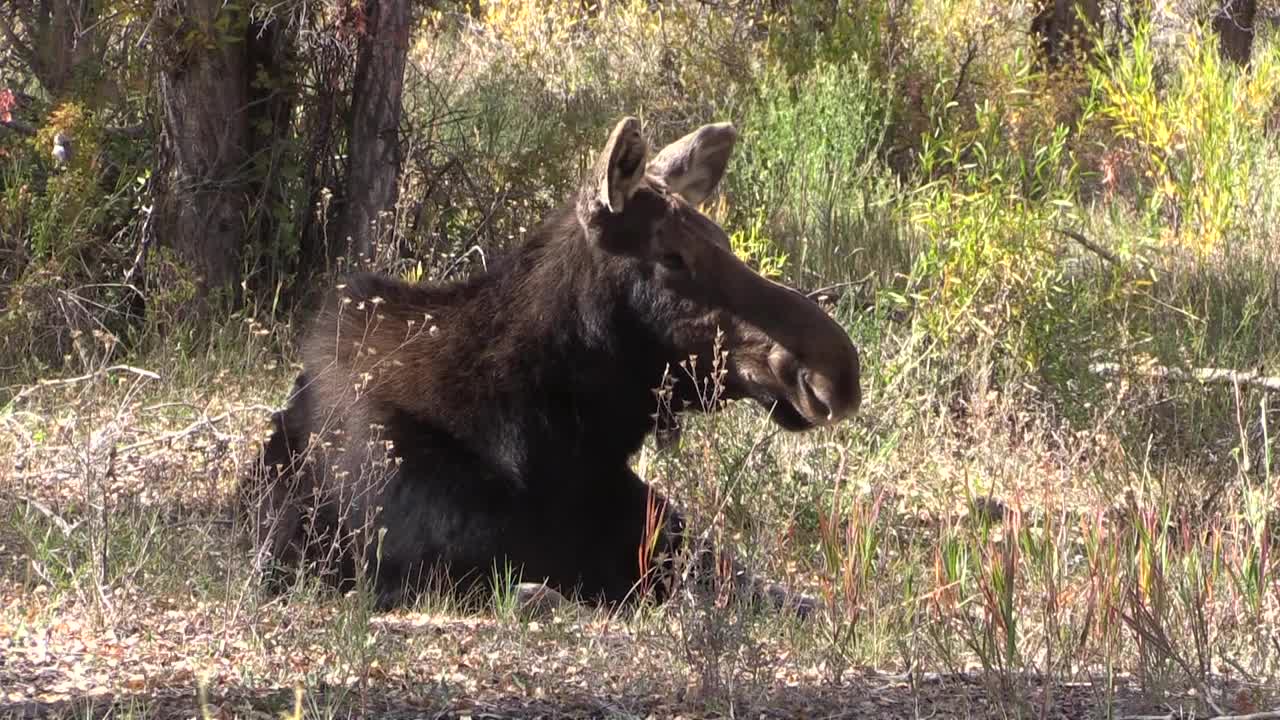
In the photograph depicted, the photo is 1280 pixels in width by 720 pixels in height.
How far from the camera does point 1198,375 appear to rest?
863 centimetres

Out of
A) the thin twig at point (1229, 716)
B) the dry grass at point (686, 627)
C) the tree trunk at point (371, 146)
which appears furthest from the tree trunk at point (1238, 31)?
the thin twig at point (1229, 716)

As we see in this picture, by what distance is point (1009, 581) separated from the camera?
14.3 feet

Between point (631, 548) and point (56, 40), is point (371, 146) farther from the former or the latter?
point (631, 548)

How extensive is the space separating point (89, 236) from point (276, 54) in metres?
1.44

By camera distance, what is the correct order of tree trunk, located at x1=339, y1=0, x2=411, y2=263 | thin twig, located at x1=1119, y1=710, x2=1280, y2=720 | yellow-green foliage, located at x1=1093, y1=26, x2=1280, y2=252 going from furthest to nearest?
1. yellow-green foliage, located at x1=1093, y1=26, x2=1280, y2=252
2. tree trunk, located at x1=339, y1=0, x2=411, y2=263
3. thin twig, located at x1=1119, y1=710, x2=1280, y2=720

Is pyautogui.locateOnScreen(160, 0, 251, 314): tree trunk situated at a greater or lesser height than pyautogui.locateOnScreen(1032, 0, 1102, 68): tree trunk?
lesser

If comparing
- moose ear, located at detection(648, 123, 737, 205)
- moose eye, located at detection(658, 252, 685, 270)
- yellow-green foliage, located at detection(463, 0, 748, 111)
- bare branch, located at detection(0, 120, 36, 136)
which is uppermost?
yellow-green foliage, located at detection(463, 0, 748, 111)

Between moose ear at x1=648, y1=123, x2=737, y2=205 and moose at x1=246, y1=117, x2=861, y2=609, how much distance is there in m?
0.30

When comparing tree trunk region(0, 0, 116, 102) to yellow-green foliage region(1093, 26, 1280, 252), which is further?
yellow-green foliage region(1093, 26, 1280, 252)

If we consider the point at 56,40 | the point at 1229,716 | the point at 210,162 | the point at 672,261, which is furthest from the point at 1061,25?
the point at 1229,716

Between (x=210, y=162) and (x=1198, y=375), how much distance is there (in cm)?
530

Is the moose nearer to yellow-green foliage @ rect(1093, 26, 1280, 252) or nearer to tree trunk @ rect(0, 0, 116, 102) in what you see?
tree trunk @ rect(0, 0, 116, 102)

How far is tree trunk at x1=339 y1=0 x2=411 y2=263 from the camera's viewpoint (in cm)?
977

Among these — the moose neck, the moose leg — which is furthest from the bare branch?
the moose leg
